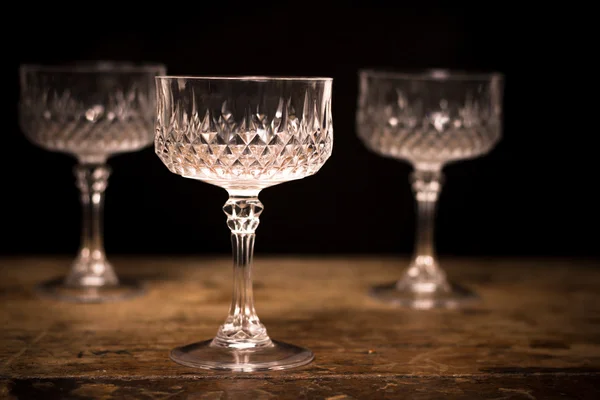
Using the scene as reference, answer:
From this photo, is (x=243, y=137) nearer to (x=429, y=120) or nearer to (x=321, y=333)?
(x=321, y=333)

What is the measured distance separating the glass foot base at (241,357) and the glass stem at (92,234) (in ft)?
1.71

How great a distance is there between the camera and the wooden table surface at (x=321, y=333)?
146cm

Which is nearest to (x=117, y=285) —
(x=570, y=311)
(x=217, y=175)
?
(x=217, y=175)

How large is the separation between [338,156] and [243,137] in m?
1.12

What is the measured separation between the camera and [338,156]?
2.57 metres

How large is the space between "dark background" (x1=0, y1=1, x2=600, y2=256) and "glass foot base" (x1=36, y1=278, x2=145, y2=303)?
50 cm

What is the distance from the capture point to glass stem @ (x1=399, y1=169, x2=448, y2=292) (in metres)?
2.15

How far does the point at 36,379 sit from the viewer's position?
1.47 meters

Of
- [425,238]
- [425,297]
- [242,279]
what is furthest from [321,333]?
[425,238]

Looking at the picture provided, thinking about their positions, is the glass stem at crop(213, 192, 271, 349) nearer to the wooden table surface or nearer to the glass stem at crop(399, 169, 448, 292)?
the wooden table surface

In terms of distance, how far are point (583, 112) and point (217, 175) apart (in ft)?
4.47

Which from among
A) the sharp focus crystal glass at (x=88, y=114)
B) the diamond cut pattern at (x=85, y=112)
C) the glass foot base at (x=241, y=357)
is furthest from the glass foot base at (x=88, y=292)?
the glass foot base at (x=241, y=357)

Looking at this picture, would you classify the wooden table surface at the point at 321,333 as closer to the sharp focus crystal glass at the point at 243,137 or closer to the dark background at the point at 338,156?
Result: the sharp focus crystal glass at the point at 243,137

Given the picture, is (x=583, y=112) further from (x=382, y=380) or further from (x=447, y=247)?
(x=382, y=380)
